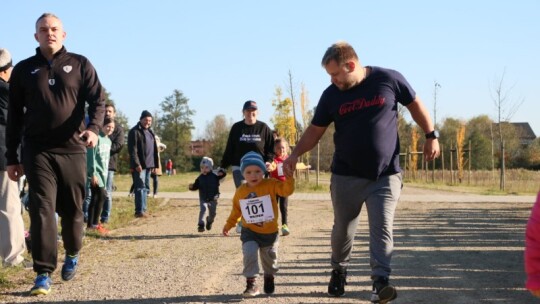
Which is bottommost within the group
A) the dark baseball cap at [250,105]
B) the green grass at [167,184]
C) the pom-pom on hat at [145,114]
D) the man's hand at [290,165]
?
the green grass at [167,184]

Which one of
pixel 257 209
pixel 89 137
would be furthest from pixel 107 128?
pixel 257 209

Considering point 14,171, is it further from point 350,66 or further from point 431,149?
point 431,149

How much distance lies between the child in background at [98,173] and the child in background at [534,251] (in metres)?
7.44

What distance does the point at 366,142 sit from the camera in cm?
490

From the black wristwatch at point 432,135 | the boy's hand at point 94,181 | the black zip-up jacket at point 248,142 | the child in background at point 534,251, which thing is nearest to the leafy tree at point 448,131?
the black zip-up jacket at point 248,142

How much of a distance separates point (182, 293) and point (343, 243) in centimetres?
139

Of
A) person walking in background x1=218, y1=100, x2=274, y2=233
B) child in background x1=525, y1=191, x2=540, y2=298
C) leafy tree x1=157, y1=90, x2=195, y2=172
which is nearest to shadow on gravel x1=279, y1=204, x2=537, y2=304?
person walking in background x1=218, y1=100, x2=274, y2=233

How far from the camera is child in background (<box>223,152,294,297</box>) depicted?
206 inches

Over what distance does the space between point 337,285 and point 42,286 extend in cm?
240

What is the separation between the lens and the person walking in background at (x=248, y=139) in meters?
8.90

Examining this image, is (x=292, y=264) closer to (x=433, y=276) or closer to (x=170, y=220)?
(x=433, y=276)

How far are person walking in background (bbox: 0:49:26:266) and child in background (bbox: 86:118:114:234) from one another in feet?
8.58

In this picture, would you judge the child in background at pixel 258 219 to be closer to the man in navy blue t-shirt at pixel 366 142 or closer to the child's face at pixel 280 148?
the man in navy blue t-shirt at pixel 366 142

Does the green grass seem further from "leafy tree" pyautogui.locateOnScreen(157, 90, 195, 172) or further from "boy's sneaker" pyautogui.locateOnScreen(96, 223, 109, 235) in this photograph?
"leafy tree" pyautogui.locateOnScreen(157, 90, 195, 172)
